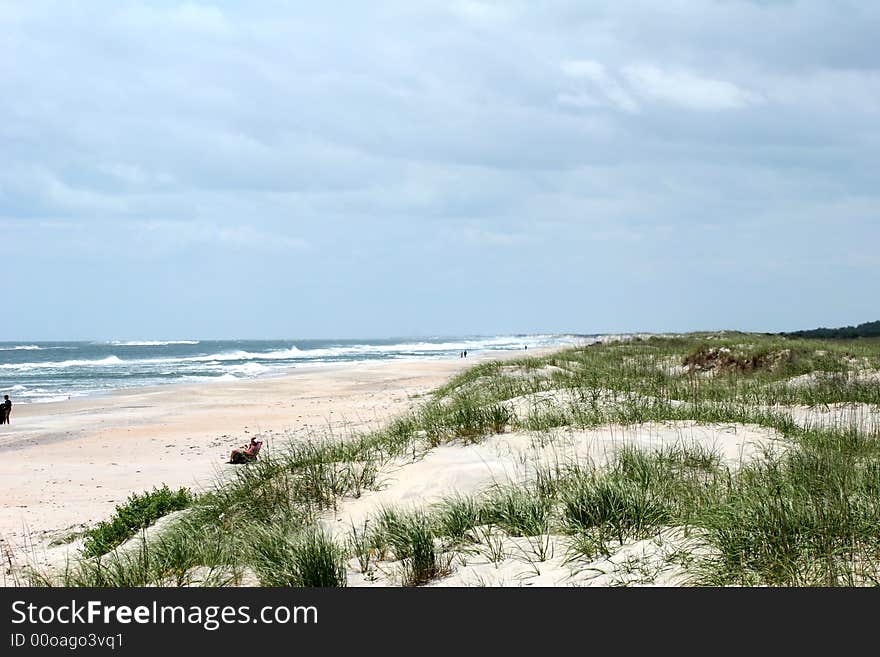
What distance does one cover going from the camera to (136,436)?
19.1m

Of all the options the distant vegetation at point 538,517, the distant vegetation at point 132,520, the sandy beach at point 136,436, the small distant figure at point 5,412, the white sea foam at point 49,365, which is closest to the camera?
the distant vegetation at point 538,517

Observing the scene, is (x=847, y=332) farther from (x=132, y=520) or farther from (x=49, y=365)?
(x=49, y=365)

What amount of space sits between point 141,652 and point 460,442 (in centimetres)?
562

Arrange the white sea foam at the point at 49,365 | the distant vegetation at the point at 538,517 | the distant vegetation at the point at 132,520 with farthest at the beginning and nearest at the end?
the white sea foam at the point at 49,365
the distant vegetation at the point at 132,520
the distant vegetation at the point at 538,517

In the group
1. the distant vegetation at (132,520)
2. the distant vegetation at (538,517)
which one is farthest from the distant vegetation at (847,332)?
the distant vegetation at (132,520)

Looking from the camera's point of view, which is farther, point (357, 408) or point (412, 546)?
point (357, 408)

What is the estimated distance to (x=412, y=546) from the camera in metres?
4.79

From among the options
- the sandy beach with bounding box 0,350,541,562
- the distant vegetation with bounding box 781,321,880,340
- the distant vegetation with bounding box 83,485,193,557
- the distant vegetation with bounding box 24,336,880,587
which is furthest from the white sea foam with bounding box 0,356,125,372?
the distant vegetation with bounding box 781,321,880,340

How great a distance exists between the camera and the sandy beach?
35.5 ft

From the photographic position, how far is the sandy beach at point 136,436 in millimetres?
10828

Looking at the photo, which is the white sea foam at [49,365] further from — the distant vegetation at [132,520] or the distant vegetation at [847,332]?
the distant vegetation at [847,332]

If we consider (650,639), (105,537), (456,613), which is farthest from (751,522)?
Answer: (105,537)

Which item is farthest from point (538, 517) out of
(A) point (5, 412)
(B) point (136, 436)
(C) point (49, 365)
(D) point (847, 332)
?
(C) point (49, 365)

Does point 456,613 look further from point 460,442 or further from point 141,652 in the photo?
→ point 460,442
